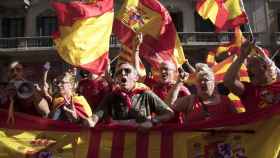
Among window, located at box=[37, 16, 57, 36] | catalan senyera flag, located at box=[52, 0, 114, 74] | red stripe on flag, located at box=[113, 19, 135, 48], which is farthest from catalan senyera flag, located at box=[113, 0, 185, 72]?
window, located at box=[37, 16, 57, 36]

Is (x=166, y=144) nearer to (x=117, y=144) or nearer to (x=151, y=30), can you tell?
(x=117, y=144)

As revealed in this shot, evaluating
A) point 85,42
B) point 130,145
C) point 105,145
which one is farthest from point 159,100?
point 85,42

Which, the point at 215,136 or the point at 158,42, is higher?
the point at 158,42

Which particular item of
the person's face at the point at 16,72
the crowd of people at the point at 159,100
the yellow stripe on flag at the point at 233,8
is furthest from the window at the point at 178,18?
the crowd of people at the point at 159,100

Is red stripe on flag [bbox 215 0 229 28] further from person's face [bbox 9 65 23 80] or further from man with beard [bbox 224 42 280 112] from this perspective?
person's face [bbox 9 65 23 80]

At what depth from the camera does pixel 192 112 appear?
17.5ft

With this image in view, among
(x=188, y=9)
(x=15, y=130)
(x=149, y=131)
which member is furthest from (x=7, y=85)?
(x=188, y=9)

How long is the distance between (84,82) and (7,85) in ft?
5.60

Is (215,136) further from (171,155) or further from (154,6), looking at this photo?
(154,6)

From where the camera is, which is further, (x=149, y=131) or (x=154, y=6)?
(x=154, y=6)

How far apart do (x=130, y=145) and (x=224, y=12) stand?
3.69m

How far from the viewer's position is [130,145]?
506 centimetres

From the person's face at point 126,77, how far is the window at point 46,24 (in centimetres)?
2389

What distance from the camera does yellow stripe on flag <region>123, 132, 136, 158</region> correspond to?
199 inches
